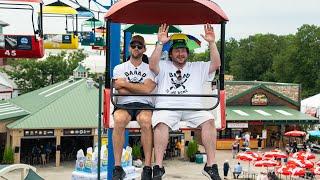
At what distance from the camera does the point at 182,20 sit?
7.91 metres

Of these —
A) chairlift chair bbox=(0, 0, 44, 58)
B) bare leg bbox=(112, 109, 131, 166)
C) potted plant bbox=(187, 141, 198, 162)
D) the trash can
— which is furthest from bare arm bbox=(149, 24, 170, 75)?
potted plant bbox=(187, 141, 198, 162)

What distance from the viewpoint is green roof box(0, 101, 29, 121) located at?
31942 millimetres

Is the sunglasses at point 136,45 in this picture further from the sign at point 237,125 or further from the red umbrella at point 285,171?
the sign at point 237,125

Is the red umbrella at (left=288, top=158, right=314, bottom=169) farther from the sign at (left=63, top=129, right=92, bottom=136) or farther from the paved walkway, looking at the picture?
the sign at (left=63, top=129, right=92, bottom=136)

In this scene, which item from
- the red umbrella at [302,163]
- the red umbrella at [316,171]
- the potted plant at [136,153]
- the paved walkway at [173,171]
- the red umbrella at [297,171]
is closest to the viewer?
the red umbrella at [297,171]

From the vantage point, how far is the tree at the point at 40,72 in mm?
45875

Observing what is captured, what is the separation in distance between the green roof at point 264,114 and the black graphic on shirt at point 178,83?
3286 centimetres

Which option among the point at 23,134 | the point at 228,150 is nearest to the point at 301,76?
the point at 228,150

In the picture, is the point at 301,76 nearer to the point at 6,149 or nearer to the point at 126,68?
the point at 6,149

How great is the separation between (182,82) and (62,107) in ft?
89.4

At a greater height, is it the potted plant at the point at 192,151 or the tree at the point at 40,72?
the tree at the point at 40,72

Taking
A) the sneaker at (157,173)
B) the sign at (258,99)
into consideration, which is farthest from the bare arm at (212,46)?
the sign at (258,99)

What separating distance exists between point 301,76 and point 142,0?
7019 cm

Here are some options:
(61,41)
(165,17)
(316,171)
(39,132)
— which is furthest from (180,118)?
→ (39,132)
